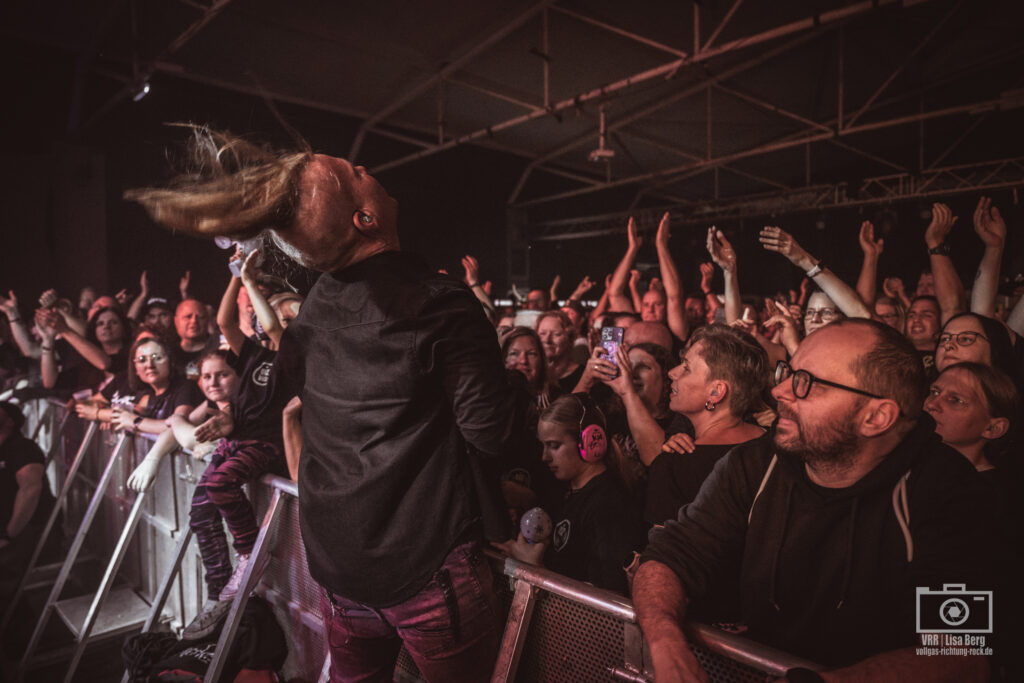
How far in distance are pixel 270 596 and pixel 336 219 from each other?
2.13 meters

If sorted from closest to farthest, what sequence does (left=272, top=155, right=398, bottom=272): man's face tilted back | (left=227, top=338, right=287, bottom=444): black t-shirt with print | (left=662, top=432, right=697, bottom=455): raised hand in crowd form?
(left=272, top=155, right=398, bottom=272): man's face tilted back, (left=662, top=432, right=697, bottom=455): raised hand in crowd, (left=227, top=338, right=287, bottom=444): black t-shirt with print

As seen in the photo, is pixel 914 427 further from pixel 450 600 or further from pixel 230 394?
pixel 230 394

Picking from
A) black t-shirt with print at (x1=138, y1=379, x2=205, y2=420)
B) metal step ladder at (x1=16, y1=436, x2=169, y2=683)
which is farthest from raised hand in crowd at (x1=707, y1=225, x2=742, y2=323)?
metal step ladder at (x1=16, y1=436, x2=169, y2=683)

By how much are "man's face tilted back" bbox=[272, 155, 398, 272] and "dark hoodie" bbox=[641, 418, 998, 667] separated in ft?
3.62

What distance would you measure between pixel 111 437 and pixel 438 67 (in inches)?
276

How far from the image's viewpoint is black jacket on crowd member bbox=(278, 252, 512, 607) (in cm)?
128

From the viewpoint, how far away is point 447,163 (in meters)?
12.4

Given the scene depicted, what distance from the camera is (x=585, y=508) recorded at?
2035mm

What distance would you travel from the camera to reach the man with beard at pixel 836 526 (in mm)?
1130

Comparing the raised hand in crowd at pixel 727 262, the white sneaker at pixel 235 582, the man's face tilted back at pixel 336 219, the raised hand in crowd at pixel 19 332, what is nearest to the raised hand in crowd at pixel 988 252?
the raised hand in crowd at pixel 727 262

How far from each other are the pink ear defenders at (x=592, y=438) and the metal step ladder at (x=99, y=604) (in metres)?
2.57

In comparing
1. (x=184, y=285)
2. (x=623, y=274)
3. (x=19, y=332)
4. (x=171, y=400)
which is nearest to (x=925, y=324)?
(x=623, y=274)

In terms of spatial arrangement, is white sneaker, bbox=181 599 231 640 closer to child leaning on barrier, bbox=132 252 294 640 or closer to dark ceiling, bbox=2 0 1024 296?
child leaning on barrier, bbox=132 252 294 640

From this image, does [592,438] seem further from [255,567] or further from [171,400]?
[171,400]
